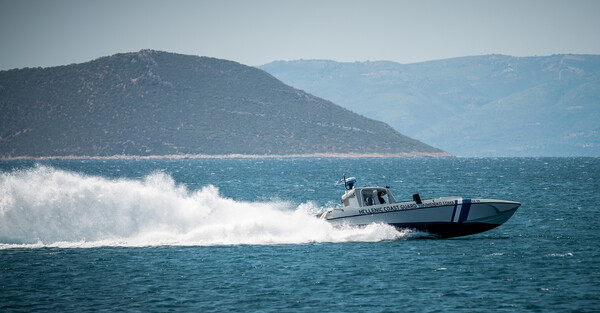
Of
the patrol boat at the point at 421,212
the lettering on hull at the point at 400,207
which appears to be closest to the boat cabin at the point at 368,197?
the patrol boat at the point at 421,212

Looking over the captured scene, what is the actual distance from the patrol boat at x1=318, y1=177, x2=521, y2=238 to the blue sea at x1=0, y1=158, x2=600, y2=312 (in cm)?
67

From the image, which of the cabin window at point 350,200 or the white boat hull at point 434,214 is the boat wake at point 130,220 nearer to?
the white boat hull at point 434,214

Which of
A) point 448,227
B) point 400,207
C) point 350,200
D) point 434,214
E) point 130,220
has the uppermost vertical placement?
point 350,200

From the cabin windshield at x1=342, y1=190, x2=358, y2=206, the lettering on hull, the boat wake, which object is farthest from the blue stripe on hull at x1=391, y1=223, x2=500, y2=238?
the cabin windshield at x1=342, y1=190, x2=358, y2=206

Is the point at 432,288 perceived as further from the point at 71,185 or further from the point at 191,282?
the point at 71,185

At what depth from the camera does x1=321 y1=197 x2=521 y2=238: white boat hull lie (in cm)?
3388

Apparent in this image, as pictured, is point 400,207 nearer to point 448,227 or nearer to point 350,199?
point 350,199

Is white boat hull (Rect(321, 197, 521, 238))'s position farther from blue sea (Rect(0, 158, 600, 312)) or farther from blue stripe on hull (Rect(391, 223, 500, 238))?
blue sea (Rect(0, 158, 600, 312))

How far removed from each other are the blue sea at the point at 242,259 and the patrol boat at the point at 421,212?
2.19 feet

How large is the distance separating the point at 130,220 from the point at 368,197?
11492 mm

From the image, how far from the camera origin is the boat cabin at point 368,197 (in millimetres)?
34188

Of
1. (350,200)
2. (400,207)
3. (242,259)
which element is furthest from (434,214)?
(242,259)

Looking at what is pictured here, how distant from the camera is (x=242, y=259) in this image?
31.5m

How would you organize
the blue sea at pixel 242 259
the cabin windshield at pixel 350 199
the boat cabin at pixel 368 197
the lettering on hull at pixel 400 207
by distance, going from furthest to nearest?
the cabin windshield at pixel 350 199 < the boat cabin at pixel 368 197 < the lettering on hull at pixel 400 207 < the blue sea at pixel 242 259
